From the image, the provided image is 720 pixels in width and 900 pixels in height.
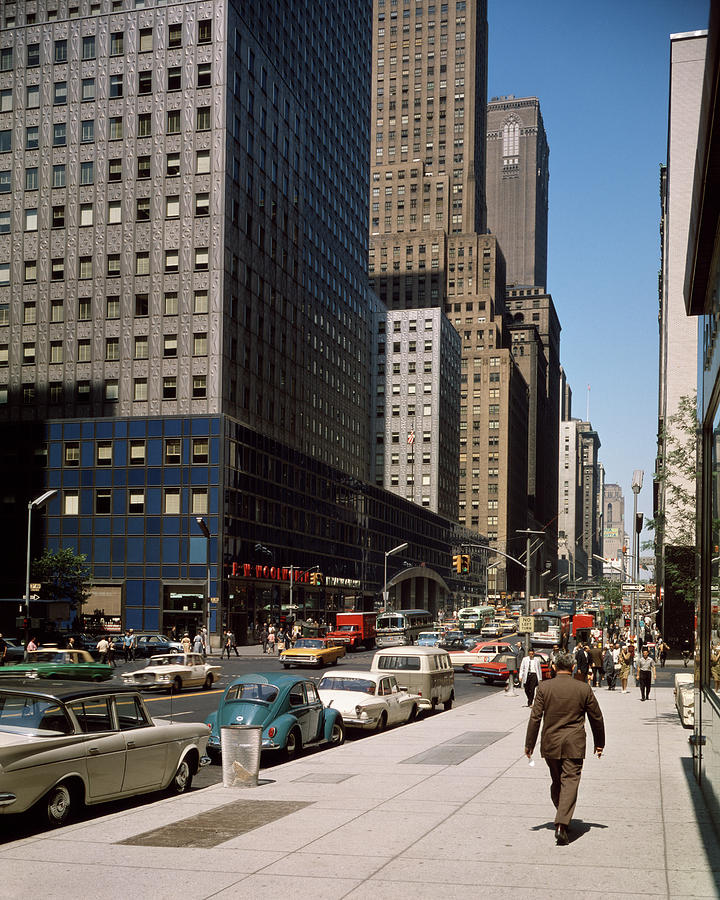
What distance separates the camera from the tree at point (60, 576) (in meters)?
70.3

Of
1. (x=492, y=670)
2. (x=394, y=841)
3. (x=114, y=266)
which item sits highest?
(x=114, y=266)

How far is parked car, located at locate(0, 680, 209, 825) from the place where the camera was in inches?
480

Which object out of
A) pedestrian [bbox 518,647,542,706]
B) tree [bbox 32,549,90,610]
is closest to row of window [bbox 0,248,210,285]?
tree [bbox 32,549,90,610]

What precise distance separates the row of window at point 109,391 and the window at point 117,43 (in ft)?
85.5

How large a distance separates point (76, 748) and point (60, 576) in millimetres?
60377

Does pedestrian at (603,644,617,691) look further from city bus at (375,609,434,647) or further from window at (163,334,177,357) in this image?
window at (163,334,177,357)

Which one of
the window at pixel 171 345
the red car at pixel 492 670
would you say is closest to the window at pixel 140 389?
the window at pixel 171 345

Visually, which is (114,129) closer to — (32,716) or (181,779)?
(181,779)

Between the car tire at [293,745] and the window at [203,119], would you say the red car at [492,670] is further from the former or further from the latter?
the window at [203,119]

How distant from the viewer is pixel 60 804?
12.8m

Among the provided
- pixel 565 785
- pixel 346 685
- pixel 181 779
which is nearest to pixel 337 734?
pixel 346 685

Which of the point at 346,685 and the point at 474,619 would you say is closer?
the point at 346,685

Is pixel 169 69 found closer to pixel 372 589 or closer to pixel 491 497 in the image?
pixel 372 589

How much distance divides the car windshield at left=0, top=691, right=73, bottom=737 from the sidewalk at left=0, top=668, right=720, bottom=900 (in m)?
1.23
